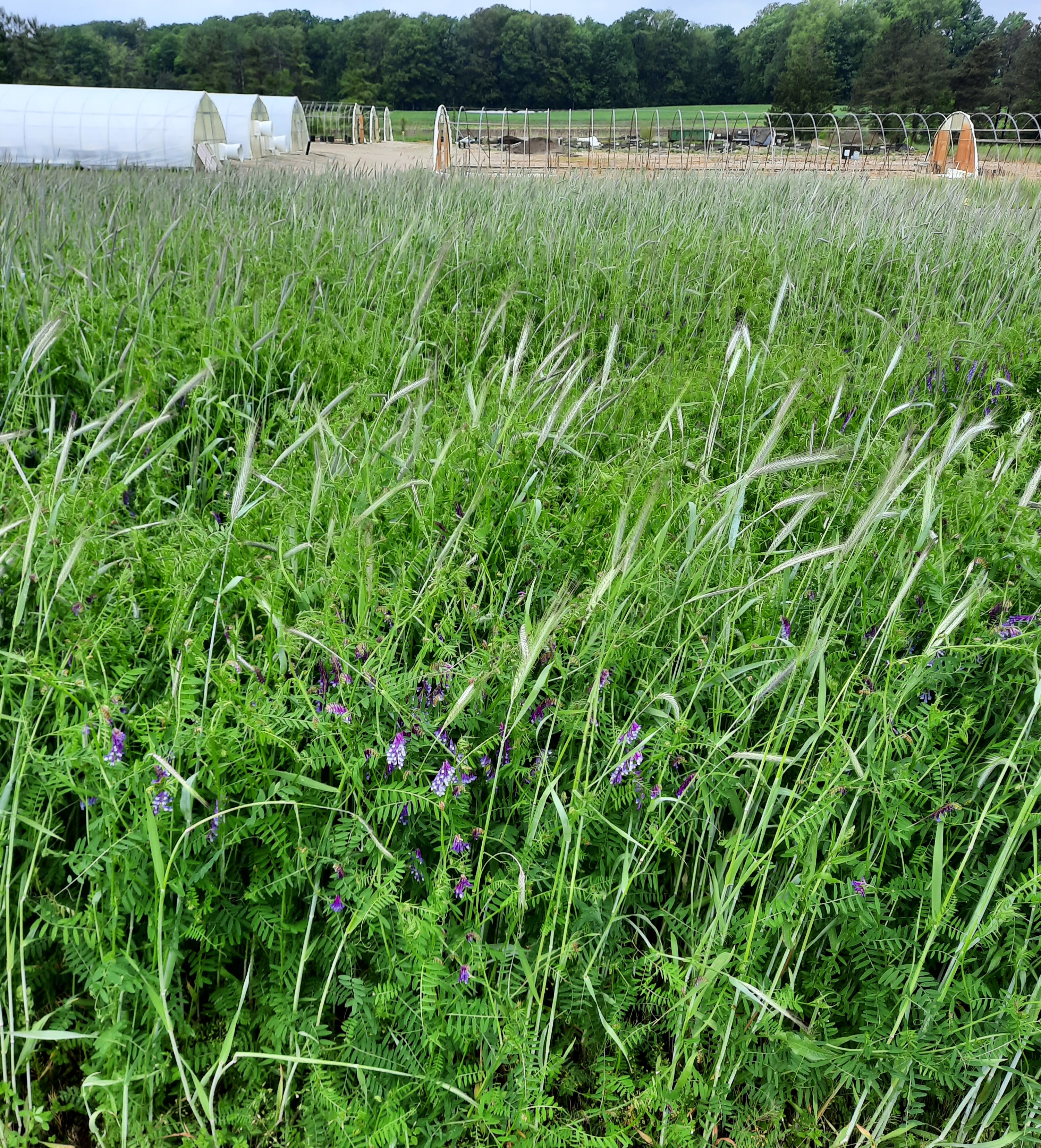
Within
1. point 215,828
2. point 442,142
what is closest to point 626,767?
point 215,828

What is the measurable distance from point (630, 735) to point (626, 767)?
1.9 inches

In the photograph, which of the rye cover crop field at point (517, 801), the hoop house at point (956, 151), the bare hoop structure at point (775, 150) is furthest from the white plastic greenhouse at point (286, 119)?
the rye cover crop field at point (517, 801)

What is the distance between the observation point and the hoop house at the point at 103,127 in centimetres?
1583

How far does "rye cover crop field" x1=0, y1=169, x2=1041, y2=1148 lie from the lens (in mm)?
1098

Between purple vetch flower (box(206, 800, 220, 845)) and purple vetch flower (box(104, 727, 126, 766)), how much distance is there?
152 millimetres

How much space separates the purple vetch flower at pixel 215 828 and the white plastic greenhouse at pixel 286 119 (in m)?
30.0

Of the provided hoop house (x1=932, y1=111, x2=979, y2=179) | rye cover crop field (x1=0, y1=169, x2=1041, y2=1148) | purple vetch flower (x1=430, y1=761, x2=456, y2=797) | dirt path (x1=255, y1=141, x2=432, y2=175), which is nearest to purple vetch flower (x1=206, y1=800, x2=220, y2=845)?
rye cover crop field (x1=0, y1=169, x2=1041, y2=1148)

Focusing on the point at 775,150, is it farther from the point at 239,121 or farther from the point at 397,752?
the point at 397,752

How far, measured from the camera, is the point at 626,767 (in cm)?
122

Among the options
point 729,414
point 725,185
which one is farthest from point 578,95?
point 729,414

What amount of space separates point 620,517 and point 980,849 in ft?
2.69

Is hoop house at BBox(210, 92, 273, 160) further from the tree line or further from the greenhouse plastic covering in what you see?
the tree line

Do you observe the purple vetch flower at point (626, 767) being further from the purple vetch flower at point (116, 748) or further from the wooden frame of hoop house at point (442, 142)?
the wooden frame of hoop house at point (442, 142)

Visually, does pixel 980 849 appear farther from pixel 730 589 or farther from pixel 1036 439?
pixel 1036 439
